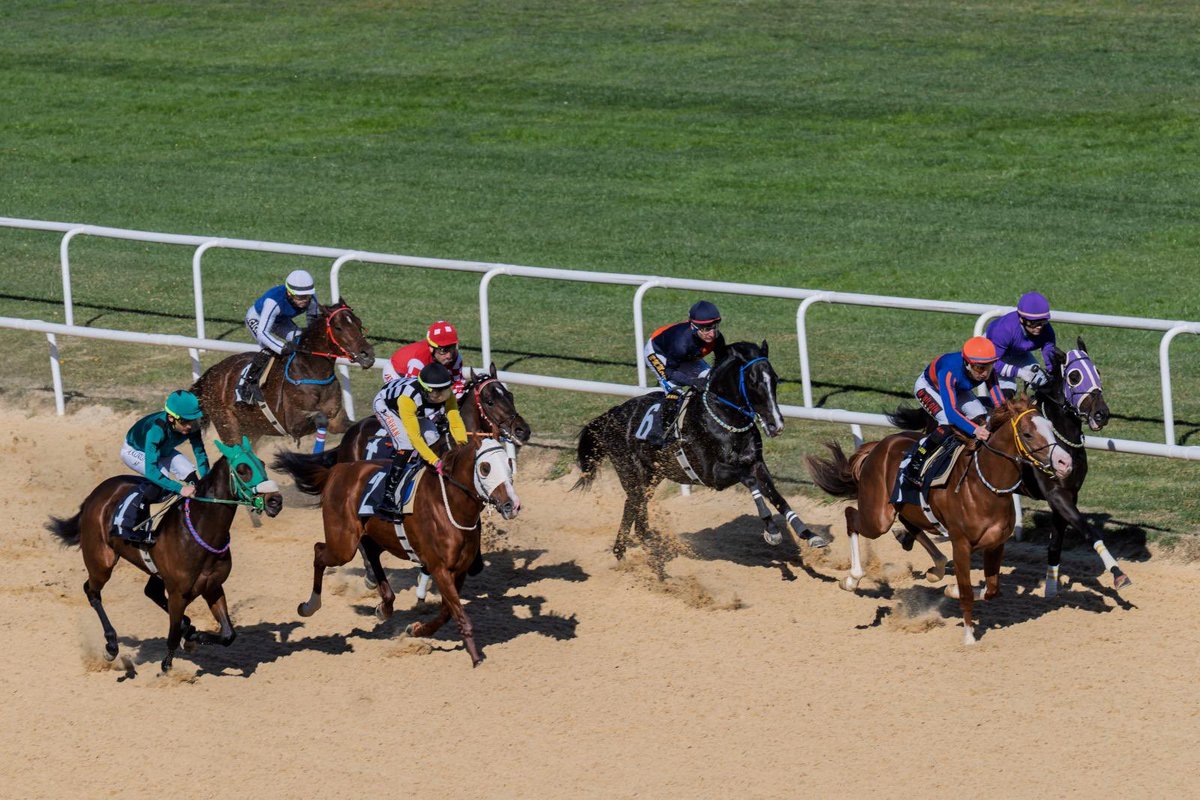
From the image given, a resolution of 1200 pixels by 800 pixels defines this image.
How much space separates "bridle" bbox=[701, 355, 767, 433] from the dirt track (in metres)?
1.08

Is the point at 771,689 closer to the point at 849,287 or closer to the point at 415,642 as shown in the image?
the point at 415,642

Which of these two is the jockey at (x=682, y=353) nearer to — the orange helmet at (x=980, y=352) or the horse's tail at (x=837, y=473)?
the horse's tail at (x=837, y=473)

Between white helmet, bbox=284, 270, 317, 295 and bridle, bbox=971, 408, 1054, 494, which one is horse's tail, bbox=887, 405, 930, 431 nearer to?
bridle, bbox=971, 408, 1054, 494

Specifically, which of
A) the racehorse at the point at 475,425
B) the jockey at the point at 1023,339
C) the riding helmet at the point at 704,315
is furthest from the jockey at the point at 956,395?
the racehorse at the point at 475,425

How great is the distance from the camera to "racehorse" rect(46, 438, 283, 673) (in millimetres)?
10414

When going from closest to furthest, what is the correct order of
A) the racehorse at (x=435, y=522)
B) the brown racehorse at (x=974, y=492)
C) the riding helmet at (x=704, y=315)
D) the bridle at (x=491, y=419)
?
1. the brown racehorse at (x=974, y=492)
2. the racehorse at (x=435, y=522)
3. the bridle at (x=491, y=419)
4. the riding helmet at (x=704, y=315)

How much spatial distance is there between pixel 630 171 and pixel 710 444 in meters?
11.6

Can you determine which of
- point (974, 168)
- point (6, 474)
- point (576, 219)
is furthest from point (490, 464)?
point (974, 168)

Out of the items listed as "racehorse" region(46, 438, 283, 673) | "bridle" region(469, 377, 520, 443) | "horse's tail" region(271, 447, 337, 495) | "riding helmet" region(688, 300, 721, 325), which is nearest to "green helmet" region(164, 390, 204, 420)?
"racehorse" region(46, 438, 283, 673)

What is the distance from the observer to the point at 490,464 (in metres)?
10.6

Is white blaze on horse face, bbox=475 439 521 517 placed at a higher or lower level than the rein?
lower

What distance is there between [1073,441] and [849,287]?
8.02 metres

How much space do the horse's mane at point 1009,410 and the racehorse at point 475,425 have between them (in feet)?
9.40

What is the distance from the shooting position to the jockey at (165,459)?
10891 mm
